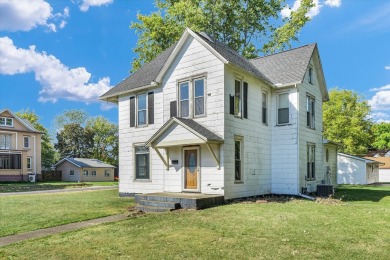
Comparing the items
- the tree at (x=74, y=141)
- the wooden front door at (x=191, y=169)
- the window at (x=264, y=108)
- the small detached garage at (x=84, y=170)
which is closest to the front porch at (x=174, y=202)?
the wooden front door at (x=191, y=169)

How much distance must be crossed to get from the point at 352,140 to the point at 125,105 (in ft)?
117

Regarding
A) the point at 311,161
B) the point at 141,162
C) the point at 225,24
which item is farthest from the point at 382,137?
the point at 141,162

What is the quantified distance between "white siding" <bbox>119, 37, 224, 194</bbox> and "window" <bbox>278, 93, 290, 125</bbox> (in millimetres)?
4606

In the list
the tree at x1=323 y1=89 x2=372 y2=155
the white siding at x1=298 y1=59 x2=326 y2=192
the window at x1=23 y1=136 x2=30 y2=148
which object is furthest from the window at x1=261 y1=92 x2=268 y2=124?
the window at x1=23 y1=136 x2=30 y2=148

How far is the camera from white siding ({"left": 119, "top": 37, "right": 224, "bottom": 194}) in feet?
42.4

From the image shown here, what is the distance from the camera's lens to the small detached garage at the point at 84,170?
45656 millimetres

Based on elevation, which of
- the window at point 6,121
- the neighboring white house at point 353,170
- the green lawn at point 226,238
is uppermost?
the window at point 6,121

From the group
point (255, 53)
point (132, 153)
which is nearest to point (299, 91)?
point (132, 153)

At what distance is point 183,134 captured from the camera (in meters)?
12.8

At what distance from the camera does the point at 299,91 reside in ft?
51.8

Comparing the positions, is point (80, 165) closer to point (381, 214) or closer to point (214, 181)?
point (214, 181)

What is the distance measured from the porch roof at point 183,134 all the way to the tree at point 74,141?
5194cm

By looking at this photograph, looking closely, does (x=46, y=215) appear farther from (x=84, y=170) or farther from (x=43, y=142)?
(x=43, y=142)

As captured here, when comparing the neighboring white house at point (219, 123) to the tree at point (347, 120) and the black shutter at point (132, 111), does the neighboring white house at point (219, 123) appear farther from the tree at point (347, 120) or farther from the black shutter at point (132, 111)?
the tree at point (347, 120)
